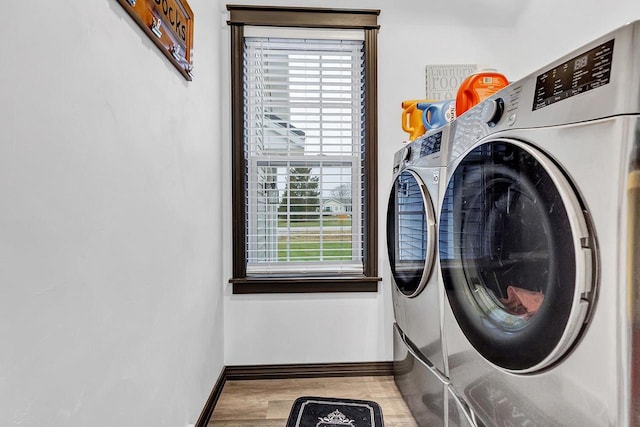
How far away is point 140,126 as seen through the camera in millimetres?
1032

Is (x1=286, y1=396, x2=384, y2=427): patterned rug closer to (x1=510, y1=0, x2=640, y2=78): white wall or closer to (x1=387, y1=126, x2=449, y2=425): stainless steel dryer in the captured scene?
(x1=387, y1=126, x2=449, y2=425): stainless steel dryer

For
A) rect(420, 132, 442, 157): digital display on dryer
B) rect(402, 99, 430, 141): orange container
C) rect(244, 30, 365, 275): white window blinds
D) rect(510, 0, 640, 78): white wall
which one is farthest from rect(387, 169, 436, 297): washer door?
rect(510, 0, 640, 78): white wall

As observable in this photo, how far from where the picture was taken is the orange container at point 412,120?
187 cm

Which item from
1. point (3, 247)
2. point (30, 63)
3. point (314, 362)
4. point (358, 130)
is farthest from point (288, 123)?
point (3, 247)

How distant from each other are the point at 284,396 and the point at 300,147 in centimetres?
139

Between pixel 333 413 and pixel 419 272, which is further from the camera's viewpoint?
pixel 333 413

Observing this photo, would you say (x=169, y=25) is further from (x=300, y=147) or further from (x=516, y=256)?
(x=516, y=256)

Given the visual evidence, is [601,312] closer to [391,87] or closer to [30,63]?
[30,63]

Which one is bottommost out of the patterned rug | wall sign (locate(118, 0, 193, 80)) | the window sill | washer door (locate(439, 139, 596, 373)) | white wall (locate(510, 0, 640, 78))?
the patterned rug

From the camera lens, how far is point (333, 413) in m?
1.69

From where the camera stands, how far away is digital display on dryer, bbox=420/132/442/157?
133cm

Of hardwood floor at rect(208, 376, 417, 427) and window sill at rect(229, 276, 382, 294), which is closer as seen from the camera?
hardwood floor at rect(208, 376, 417, 427)

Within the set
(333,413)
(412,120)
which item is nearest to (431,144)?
(412,120)

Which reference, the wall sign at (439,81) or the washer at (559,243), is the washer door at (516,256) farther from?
the wall sign at (439,81)
